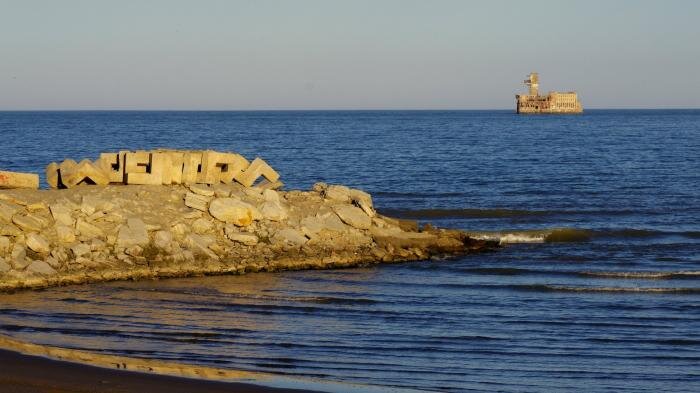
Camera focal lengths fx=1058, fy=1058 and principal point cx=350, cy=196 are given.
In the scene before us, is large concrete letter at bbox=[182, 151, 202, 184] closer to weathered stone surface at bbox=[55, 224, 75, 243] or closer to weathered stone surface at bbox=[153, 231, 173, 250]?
weathered stone surface at bbox=[153, 231, 173, 250]

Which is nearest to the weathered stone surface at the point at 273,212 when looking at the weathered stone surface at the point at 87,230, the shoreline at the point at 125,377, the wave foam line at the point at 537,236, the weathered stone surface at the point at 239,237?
the weathered stone surface at the point at 239,237

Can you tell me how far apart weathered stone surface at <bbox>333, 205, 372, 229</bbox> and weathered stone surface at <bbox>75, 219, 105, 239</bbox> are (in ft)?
17.2

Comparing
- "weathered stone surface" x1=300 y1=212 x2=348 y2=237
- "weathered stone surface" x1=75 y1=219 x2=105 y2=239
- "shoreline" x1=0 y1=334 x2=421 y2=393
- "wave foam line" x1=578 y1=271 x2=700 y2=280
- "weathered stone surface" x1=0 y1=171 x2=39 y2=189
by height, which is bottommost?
"wave foam line" x1=578 y1=271 x2=700 y2=280

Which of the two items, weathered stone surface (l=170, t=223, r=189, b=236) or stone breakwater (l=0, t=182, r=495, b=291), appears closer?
stone breakwater (l=0, t=182, r=495, b=291)

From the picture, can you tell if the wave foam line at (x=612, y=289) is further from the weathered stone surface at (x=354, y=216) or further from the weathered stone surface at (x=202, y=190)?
the weathered stone surface at (x=202, y=190)

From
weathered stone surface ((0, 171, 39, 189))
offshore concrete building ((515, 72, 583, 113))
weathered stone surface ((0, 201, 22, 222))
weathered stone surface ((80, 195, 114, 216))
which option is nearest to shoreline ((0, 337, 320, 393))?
weathered stone surface ((0, 201, 22, 222))

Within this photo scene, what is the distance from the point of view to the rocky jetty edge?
719 inches

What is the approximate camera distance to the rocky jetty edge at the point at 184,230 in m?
18.2

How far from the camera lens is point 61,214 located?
61.9 ft

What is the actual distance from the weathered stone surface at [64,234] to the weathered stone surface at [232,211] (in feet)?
9.48

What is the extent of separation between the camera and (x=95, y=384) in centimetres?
1053

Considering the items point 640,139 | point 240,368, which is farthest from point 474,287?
point 640,139

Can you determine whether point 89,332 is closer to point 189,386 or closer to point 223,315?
point 223,315

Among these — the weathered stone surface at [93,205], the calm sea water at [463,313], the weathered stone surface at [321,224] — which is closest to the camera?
the calm sea water at [463,313]
